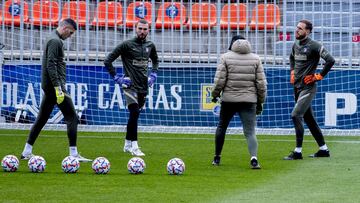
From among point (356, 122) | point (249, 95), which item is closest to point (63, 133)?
point (356, 122)

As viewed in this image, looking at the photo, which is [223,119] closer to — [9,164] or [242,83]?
[242,83]

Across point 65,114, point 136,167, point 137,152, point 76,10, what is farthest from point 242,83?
point 76,10

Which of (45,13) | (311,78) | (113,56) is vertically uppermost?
(45,13)

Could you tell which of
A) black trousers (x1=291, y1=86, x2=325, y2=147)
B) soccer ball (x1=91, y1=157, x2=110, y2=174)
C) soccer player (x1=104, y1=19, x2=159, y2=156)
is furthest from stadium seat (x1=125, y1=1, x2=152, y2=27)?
soccer ball (x1=91, y1=157, x2=110, y2=174)

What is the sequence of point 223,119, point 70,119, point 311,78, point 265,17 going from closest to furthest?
point 223,119 < point 70,119 < point 311,78 < point 265,17

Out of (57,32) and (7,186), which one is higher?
(57,32)

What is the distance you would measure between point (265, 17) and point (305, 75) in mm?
5804

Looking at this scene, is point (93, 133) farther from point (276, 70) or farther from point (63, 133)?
point (276, 70)

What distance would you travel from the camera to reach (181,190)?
11.3m

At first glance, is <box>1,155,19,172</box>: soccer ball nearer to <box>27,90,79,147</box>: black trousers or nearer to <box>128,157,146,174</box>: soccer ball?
<box>128,157,146,174</box>: soccer ball

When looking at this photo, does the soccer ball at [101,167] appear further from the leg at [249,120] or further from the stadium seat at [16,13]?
the stadium seat at [16,13]

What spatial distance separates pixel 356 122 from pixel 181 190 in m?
→ 10.3

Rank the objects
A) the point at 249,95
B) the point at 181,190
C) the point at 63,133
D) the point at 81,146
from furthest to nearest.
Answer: the point at 63,133
the point at 81,146
the point at 249,95
the point at 181,190

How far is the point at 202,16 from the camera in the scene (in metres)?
21.8
